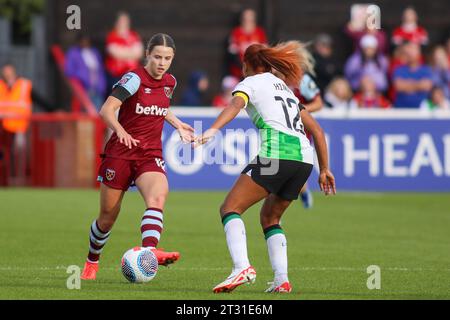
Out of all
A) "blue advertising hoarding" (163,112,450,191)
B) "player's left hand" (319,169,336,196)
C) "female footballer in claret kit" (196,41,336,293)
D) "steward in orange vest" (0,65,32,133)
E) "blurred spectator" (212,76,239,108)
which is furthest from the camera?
"blurred spectator" (212,76,239,108)

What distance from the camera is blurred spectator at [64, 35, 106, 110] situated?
2423cm

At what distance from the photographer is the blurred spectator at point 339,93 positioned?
23320 mm

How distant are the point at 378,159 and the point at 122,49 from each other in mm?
5608

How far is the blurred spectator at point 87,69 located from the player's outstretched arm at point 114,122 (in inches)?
562

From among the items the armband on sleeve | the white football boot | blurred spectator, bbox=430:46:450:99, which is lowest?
the white football boot

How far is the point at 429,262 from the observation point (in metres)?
12.3

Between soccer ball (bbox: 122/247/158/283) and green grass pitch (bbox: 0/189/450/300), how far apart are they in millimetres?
99

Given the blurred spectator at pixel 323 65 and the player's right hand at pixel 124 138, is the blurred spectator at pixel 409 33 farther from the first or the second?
the player's right hand at pixel 124 138

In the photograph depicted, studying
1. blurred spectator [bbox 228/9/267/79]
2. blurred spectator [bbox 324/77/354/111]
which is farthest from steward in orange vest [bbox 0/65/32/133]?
blurred spectator [bbox 324/77/354/111]

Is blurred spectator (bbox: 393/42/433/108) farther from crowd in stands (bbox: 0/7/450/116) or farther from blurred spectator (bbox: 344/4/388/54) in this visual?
blurred spectator (bbox: 344/4/388/54)

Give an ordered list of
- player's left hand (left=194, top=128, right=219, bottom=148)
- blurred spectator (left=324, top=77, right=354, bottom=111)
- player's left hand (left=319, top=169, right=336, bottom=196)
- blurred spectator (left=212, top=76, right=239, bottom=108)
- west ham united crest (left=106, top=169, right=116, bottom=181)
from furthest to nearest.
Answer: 1. blurred spectator (left=212, top=76, right=239, bottom=108)
2. blurred spectator (left=324, top=77, right=354, bottom=111)
3. west ham united crest (left=106, top=169, right=116, bottom=181)
4. player's left hand (left=319, top=169, right=336, bottom=196)
5. player's left hand (left=194, top=128, right=219, bottom=148)

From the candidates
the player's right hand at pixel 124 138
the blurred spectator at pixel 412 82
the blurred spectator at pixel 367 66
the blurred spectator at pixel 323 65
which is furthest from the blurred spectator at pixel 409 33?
the player's right hand at pixel 124 138

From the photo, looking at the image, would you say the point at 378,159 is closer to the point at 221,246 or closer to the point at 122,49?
the point at 122,49
